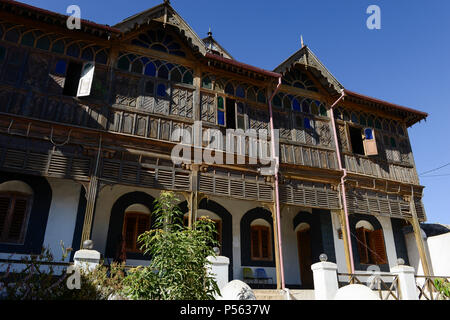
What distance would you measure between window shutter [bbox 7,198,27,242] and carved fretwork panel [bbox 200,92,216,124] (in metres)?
6.63

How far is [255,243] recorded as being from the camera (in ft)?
46.4

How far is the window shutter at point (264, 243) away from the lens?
45.9ft

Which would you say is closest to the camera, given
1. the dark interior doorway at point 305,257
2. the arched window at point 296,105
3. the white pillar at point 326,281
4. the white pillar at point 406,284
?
the white pillar at point 326,281

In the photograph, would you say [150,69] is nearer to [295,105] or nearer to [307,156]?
[295,105]

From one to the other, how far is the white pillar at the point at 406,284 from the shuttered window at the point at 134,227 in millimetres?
8693

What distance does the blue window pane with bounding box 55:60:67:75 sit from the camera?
11.2 metres

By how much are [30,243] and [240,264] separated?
742cm

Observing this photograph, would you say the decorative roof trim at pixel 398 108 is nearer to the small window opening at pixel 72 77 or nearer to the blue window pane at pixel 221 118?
the blue window pane at pixel 221 118

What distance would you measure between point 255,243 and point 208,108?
19.5ft

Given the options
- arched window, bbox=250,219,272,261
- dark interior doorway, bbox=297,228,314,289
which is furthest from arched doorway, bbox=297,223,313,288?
arched window, bbox=250,219,272,261

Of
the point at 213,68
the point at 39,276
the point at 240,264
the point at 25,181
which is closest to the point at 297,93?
the point at 213,68

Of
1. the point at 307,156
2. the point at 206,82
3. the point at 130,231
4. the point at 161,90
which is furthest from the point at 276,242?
the point at 161,90

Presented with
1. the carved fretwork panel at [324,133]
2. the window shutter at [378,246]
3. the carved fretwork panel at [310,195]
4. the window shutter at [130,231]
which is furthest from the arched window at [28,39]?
the window shutter at [378,246]

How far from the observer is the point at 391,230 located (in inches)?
618
